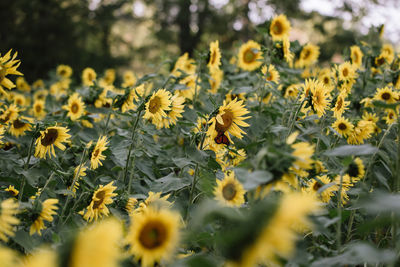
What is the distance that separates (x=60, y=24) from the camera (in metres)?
7.07

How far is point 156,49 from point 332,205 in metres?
9.99

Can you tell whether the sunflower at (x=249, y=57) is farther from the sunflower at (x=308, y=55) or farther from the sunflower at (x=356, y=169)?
the sunflower at (x=356, y=169)

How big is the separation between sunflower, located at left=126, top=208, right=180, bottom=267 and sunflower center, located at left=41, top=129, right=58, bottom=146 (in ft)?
3.00

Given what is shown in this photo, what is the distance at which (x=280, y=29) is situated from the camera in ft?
8.29

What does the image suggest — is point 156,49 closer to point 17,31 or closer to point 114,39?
point 114,39

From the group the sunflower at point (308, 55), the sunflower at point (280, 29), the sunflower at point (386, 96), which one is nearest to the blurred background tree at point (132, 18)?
the sunflower at point (308, 55)

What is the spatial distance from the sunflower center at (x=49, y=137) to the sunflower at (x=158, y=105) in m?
0.43

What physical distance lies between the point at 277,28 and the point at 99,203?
1.83 meters

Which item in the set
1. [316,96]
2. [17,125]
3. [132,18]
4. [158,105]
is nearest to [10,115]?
[17,125]

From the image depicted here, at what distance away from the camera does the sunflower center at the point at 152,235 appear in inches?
34.0

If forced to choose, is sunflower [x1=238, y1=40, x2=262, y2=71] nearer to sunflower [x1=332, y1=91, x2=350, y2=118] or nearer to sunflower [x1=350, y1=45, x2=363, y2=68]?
sunflower [x1=350, y1=45, x2=363, y2=68]

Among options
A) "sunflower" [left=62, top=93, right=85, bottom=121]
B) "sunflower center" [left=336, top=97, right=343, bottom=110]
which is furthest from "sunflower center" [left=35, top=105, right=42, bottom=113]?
"sunflower center" [left=336, top=97, right=343, bottom=110]

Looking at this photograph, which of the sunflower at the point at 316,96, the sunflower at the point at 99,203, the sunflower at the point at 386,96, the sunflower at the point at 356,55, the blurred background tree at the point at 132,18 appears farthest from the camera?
the blurred background tree at the point at 132,18

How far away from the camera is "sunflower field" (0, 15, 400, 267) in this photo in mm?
719
